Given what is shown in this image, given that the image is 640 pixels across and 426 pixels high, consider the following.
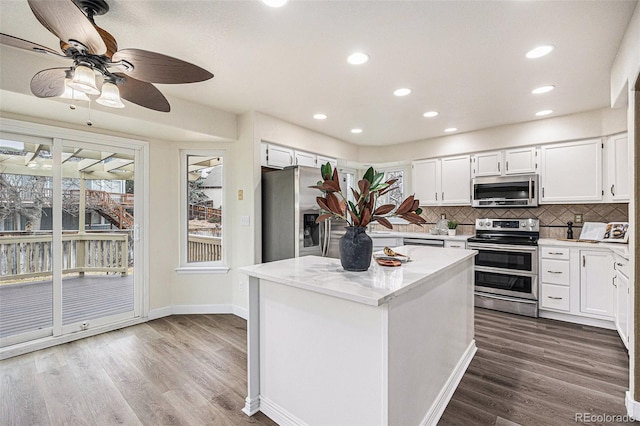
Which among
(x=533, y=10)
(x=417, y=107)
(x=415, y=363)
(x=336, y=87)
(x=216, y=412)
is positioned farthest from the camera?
(x=417, y=107)

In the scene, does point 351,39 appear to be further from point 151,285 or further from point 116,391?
point 151,285

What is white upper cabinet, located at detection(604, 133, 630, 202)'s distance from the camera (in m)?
3.29

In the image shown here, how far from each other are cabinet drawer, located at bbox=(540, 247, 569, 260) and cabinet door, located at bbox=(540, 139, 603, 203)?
2.07 ft

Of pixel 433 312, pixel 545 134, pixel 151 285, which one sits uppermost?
pixel 545 134

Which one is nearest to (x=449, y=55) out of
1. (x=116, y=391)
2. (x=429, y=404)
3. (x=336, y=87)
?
(x=336, y=87)

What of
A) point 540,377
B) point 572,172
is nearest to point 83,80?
point 540,377

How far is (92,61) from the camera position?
1.66 metres

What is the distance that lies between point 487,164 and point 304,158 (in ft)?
8.51

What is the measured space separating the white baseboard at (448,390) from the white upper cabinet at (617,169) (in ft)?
8.10

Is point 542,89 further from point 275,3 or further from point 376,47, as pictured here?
point 275,3

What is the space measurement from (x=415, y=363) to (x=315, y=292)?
66cm

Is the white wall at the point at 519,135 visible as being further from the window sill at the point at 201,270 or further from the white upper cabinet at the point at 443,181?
the window sill at the point at 201,270

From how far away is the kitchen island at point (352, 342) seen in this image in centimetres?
141

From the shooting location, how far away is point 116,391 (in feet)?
7.18
